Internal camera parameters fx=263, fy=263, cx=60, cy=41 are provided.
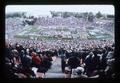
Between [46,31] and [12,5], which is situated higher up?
[12,5]

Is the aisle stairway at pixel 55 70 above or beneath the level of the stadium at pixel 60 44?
beneath

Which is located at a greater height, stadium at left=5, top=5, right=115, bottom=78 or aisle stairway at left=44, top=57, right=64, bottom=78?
stadium at left=5, top=5, right=115, bottom=78

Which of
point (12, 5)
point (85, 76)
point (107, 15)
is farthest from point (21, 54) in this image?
point (107, 15)

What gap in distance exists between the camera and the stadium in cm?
159

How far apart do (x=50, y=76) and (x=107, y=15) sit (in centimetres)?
51

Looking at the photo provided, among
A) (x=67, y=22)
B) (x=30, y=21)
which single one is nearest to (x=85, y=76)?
(x=67, y=22)

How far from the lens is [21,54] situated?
62.7 inches

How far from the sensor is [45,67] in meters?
1.59

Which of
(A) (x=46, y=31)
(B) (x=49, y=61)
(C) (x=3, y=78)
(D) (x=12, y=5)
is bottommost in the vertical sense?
(C) (x=3, y=78)

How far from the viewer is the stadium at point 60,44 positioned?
1.59 metres

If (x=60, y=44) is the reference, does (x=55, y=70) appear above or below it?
below

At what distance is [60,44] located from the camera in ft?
5.24

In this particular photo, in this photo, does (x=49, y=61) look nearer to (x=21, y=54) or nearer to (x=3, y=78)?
(x=21, y=54)
